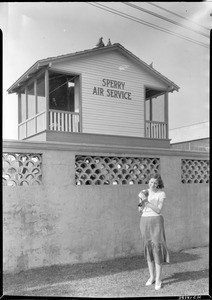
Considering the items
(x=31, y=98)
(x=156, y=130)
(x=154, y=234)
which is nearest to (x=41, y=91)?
(x=31, y=98)

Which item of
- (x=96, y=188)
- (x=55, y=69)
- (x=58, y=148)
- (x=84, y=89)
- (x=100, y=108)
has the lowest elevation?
(x=96, y=188)

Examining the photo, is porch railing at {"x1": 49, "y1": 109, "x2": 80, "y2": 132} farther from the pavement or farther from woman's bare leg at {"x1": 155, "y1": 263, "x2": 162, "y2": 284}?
woman's bare leg at {"x1": 155, "y1": 263, "x2": 162, "y2": 284}

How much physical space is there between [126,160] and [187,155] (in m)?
1.28

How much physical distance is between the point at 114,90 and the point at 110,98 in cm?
19

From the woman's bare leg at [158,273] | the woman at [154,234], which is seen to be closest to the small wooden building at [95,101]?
the woman at [154,234]

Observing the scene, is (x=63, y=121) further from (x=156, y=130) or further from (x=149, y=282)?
(x=149, y=282)

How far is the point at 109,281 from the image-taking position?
150 inches

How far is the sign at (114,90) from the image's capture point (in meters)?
5.41

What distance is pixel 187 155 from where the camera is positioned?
535 centimetres

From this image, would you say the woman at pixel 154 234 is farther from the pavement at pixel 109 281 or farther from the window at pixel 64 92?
the window at pixel 64 92

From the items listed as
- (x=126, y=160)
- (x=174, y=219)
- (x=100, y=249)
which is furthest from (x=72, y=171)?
(x=174, y=219)

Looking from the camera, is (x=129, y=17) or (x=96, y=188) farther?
(x=96, y=188)

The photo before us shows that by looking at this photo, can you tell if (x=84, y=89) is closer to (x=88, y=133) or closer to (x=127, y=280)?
(x=88, y=133)

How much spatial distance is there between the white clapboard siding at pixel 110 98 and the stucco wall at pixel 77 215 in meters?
1.12
